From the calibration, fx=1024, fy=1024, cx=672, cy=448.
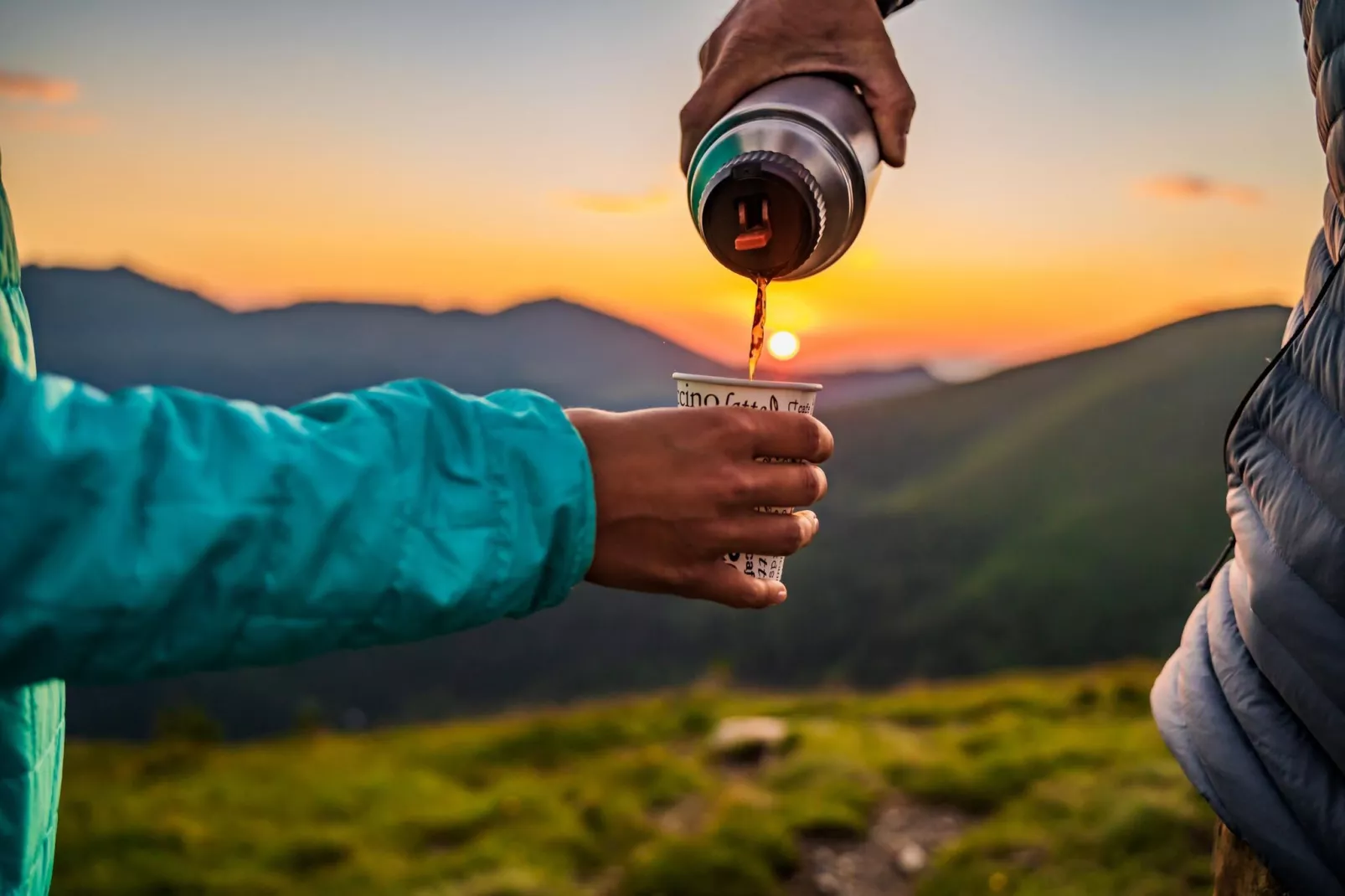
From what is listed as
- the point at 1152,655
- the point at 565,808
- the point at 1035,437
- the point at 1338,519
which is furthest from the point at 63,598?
the point at 1035,437

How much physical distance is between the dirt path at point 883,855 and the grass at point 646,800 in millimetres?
78

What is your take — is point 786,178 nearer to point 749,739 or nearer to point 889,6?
point 889,6

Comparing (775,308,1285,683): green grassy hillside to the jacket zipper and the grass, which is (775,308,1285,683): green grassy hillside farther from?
the jacket zipper

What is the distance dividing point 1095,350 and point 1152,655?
227cm

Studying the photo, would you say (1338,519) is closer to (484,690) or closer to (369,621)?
(369,621)

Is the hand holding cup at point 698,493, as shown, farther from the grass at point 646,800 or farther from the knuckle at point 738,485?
the grass at point 646,800

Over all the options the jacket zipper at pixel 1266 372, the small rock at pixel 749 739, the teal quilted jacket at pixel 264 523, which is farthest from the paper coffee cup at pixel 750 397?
the small rock at pixel 749 739

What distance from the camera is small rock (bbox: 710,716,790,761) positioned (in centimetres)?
512

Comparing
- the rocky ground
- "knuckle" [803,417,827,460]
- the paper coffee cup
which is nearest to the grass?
the rocky ground

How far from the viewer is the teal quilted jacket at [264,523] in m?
0.82

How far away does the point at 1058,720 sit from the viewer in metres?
5.25

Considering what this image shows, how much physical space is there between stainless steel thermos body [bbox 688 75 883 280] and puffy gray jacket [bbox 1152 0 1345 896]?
624 millimetres

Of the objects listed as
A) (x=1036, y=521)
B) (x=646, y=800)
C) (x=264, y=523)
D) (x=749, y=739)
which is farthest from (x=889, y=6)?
(x=1036, y=521)

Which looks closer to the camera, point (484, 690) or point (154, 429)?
point (154, 429)
